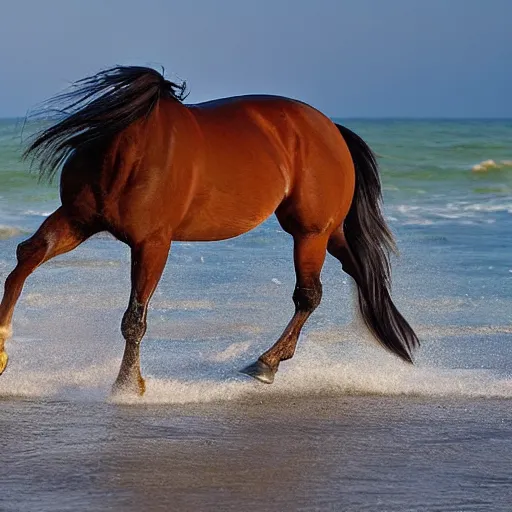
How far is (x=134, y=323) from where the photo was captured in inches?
193

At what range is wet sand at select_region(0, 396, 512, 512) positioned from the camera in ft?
11.7

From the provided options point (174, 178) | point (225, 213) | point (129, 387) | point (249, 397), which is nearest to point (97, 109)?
point (174, 178)

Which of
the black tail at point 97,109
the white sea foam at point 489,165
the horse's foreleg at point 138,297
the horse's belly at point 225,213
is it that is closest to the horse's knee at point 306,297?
the horse's belly at point 225,213

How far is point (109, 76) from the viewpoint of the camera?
4934 millimetres

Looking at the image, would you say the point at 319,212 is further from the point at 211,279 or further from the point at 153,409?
the point at 211,279

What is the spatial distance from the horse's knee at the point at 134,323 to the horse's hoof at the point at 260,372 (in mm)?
656

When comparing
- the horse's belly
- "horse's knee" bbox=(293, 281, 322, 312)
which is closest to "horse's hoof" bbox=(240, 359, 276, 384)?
"horse's knee" bbox=(293, 281, 322, 312)

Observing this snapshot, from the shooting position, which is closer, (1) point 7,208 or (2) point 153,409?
(2) point 153,409

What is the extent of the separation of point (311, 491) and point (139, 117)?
6.10 feet

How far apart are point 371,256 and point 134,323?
1526 millimetres

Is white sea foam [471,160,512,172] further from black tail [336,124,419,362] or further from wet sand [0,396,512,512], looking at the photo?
wet sand [0,396,512,512]

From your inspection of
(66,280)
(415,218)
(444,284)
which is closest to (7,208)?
(415,218)

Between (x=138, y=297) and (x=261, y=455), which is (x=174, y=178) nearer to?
(x=138, y=297)

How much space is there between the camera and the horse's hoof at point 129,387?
15.9ft
